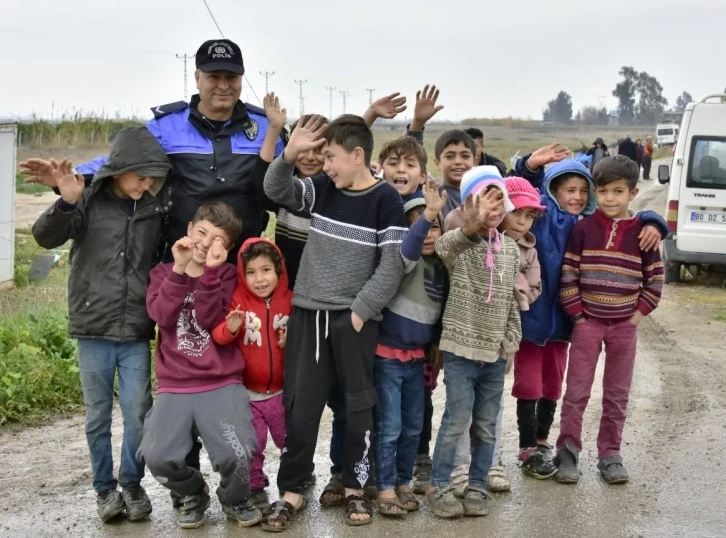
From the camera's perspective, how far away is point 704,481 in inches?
208

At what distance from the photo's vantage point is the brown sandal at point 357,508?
181 inches

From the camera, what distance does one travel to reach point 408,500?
483 centimetres

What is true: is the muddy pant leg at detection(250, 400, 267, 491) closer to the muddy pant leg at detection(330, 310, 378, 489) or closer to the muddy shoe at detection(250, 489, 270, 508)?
the muddy shoe at detection(250, 489, 270, 508)

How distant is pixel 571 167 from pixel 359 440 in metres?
2.07

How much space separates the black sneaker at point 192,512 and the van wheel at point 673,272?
34.1 ft

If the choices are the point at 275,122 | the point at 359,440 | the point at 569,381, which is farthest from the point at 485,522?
the point at 275,122

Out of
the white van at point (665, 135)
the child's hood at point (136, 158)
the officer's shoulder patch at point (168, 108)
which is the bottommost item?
the child's hood at point (136, 158)

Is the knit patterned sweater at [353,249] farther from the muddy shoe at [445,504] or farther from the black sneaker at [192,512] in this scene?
the black sneaker at [192,512]

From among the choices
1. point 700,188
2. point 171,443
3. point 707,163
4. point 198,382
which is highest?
point 707,163

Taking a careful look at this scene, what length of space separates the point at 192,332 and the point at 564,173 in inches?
94.2

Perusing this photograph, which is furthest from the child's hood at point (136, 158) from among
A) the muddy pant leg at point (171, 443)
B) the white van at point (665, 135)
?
the white van at point (665, 135)

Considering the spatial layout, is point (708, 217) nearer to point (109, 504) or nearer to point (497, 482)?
point (497, 482)

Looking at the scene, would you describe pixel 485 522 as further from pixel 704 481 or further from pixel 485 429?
pixel 704 481

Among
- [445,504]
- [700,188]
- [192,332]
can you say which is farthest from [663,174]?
[192,332]
